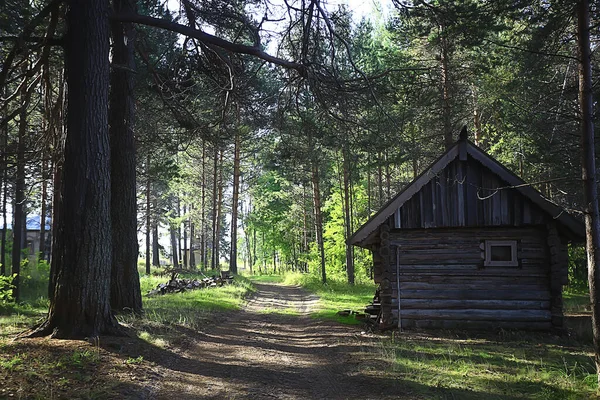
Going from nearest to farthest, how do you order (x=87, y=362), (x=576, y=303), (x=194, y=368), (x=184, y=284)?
(x=87, y=362), (x=194, y=368), (x=576, y=303), (x=184, y=284)

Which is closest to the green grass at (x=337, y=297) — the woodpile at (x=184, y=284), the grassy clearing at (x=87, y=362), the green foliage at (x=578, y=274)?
the woodpile at (x=184, y=284)

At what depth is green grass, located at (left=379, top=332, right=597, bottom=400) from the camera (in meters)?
6.54

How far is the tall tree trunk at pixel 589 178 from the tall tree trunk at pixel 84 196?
8198mm

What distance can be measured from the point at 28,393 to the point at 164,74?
8.51 m

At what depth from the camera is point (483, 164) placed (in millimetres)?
12156

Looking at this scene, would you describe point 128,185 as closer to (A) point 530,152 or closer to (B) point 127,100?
(B) point 127,100

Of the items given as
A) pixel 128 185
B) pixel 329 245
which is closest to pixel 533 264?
pixel 128 185

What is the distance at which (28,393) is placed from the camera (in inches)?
202

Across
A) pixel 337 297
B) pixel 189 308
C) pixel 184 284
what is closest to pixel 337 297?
pixel 337 297

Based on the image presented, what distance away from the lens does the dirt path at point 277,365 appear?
645 centimetres

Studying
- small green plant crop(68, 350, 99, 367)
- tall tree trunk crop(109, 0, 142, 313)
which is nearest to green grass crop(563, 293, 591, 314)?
tall tree trunk crop(109, 0, 142, 313)

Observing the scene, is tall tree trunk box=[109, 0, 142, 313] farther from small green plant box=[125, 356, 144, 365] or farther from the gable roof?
the gable roof

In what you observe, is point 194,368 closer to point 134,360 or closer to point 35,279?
point 134,360

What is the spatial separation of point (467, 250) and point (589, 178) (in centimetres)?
598
